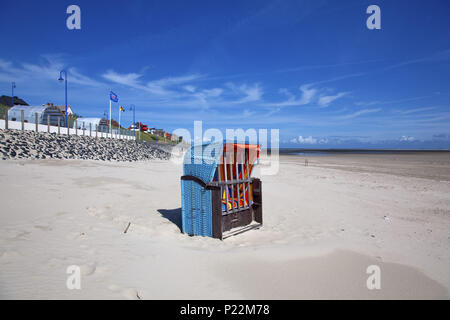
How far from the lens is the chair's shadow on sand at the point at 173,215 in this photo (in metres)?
6.37

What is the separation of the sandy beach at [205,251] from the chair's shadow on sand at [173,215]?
0.03 metres

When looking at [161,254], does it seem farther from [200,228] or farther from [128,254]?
[200,228]

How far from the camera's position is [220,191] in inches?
198

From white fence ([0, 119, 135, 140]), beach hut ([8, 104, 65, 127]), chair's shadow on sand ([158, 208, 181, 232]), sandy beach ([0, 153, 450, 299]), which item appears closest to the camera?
sandy beach ([0, 153, 450, 299])

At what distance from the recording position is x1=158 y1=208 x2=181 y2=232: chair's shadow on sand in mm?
6366

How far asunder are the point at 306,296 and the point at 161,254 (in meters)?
2.32

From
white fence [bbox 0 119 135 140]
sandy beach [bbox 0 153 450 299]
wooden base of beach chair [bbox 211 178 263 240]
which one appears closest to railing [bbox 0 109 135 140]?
white fence [bbox 0 119 135 140]

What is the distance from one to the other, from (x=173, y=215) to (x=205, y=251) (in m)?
2.86

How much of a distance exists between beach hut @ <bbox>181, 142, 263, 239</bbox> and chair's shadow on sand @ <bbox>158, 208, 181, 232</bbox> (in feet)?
3.03

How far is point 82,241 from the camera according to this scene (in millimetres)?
4199

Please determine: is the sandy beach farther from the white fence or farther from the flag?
the flag
